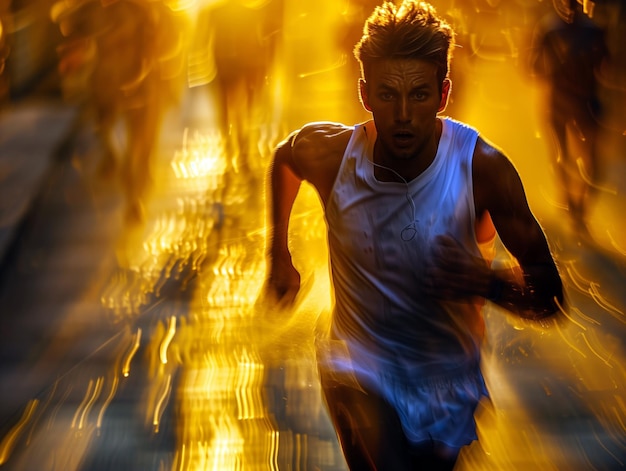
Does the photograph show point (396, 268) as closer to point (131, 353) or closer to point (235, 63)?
point (131, 353)

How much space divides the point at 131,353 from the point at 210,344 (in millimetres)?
456

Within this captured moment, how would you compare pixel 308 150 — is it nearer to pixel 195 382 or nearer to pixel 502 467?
pixel 502 467

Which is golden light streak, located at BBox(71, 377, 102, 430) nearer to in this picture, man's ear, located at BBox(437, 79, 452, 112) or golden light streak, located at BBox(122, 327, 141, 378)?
golden light streak, located at BBox(122, 327, 141, 378)

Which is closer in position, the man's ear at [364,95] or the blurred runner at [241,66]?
the man's ear at [364,95]

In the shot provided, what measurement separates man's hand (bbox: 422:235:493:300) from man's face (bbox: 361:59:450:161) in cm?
26

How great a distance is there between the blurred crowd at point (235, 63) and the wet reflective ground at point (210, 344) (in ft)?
1.87

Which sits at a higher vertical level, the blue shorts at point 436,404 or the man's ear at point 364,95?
the man's ear at point 364,95

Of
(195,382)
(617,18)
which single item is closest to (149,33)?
(617,18)

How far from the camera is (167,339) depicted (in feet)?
21.4

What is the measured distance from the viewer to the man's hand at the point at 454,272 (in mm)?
2969

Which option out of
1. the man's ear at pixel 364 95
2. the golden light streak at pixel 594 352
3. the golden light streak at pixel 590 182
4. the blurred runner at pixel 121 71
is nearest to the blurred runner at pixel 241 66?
the blurred runner at pixel 121 71

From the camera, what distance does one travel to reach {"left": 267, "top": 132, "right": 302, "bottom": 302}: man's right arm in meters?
3.54

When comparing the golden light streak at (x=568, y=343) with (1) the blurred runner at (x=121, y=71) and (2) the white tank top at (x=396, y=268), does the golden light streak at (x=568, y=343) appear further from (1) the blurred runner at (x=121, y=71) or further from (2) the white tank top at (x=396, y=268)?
(1) the blurred runner at (x=121, y=71)

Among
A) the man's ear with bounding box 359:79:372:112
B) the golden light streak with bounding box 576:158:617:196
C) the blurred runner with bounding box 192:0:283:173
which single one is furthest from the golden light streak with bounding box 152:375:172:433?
the blurred runner with bounding box 192:0:283:173
